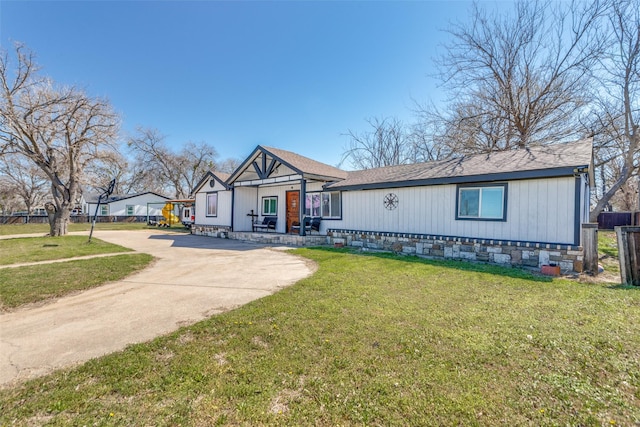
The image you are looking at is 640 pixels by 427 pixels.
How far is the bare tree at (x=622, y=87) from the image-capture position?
427 inches

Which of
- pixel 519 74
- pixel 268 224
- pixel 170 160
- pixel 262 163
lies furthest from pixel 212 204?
pixel 170 160

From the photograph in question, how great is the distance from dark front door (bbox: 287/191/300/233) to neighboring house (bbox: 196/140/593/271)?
0.87 m

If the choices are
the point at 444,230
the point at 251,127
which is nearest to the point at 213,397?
the point at 444,230

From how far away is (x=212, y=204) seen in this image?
55.1 feet

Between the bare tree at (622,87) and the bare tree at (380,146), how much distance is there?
14.1 m

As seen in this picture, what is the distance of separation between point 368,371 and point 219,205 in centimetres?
1522

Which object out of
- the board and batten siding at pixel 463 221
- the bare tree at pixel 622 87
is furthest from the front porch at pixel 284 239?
the bare tree at pixel 622 87

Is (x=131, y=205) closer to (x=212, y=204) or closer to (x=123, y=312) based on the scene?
(x=212, y=204)

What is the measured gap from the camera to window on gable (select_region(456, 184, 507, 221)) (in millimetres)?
7781

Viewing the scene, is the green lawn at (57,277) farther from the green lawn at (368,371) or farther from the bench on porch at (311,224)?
the bench on porch at (311,224)

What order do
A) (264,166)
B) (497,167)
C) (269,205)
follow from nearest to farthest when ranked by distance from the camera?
1. (497,167)
2. (264,166)
3. (269,205)

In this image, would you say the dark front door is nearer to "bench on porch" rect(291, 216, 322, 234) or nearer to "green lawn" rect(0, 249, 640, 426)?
"bench on porch" rect(291, 216, 322, 234)

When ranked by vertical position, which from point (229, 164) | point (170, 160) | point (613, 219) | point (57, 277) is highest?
point (229, 164)

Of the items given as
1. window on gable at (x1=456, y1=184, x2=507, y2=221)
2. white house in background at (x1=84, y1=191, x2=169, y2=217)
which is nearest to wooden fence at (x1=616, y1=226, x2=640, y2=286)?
window on gable at (x1=456, y1=184, x2=507, y2=221)
